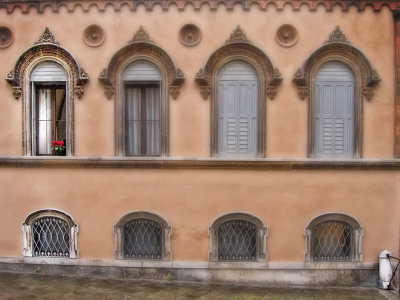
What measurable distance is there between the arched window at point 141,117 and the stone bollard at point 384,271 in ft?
18.6

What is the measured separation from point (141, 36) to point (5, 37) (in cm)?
338

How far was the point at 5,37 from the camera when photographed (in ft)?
34.4

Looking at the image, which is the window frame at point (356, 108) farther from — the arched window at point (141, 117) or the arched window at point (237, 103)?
the arched window at point (141, 117)

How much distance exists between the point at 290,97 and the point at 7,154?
6.95 m

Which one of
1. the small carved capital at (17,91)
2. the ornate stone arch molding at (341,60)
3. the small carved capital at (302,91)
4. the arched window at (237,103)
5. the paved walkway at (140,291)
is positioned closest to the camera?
the paved walkway at (140,291)

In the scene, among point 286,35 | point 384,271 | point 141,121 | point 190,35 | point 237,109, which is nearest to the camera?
point 384,271

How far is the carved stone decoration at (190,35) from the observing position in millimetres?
10117

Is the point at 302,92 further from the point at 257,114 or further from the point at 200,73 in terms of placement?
the point at 200,73

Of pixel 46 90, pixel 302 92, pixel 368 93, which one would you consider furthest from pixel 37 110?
pixel 368 93

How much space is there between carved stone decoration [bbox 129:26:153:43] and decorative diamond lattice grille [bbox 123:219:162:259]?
4258 millimetres

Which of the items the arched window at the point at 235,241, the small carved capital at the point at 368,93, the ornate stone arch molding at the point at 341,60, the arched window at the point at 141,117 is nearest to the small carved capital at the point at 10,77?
the arched window at the point at 141,117

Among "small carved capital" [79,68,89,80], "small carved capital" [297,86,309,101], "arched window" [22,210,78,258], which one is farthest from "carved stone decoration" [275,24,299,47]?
"arched window" [22,210,78,258]

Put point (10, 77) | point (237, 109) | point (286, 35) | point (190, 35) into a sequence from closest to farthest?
1. point (286, 35)
2. point (190, 35)
3. point (237, 109)
4. point (10, 77)

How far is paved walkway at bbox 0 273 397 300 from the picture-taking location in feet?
30.0
